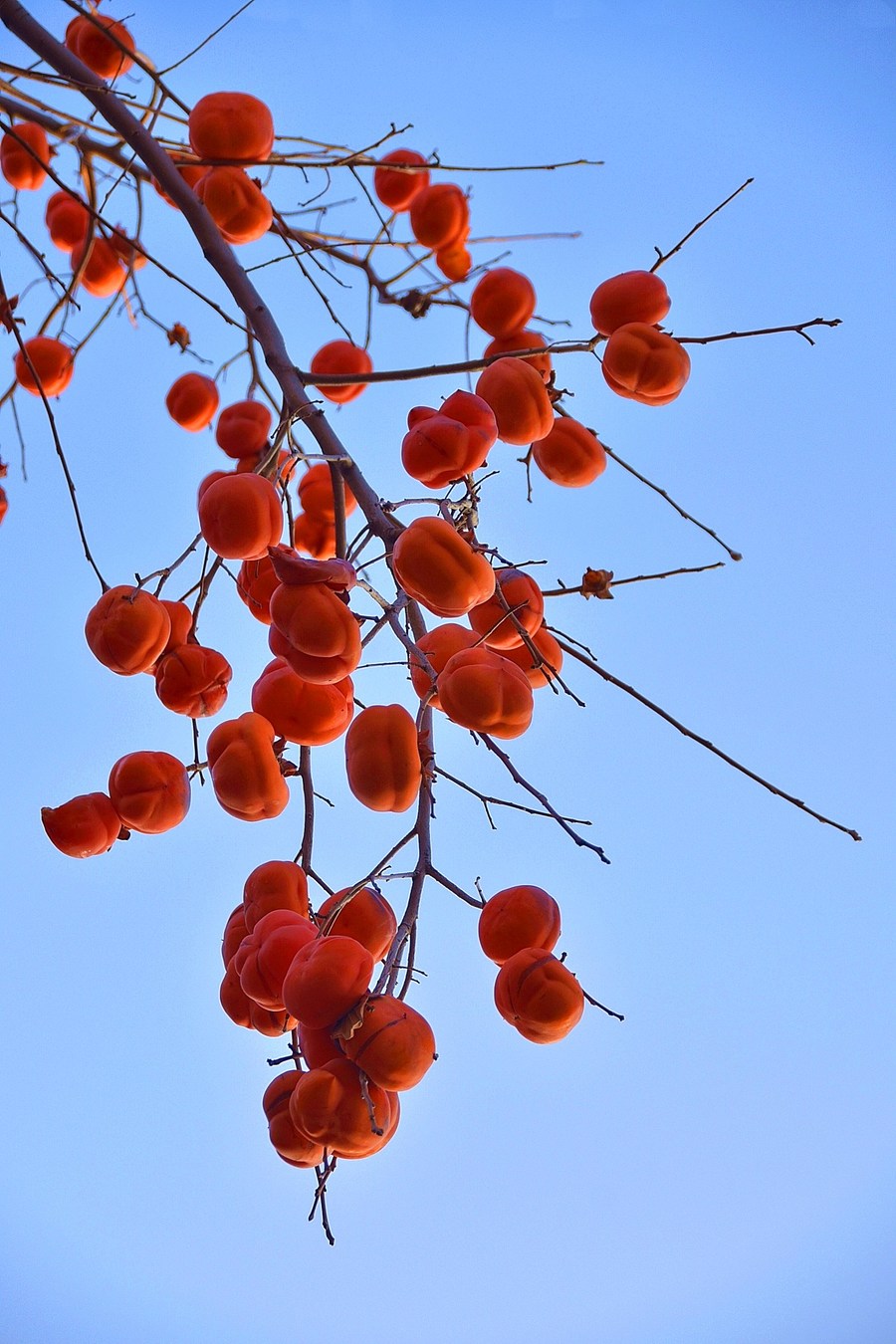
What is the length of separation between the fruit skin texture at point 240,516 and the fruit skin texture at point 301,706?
4.7 inches

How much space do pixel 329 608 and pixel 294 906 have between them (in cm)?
30

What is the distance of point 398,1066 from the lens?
773 millimetres

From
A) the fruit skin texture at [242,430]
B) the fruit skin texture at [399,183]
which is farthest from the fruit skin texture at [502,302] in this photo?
the fruit skin texture at [399,183]

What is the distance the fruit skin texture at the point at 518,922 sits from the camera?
36.8 inches

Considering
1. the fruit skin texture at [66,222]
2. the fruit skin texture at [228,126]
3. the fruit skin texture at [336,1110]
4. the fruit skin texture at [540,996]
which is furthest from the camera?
the fruit skin texture at [66,222]

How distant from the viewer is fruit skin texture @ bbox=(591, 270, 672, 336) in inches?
43.8

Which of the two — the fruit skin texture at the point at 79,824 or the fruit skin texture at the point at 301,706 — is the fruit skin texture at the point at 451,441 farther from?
the fruit skin texture at the point at 79,824

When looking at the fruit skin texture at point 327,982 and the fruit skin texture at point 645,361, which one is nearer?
the fruit skin texture at point 327,982

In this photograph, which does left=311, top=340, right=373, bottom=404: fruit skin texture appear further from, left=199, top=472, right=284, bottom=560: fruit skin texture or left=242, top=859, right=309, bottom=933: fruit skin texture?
left=242, top=859, right=309, bottom=933: fruit skin texture

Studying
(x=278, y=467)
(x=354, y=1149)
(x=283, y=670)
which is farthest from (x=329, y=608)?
(x=354, y=1149)

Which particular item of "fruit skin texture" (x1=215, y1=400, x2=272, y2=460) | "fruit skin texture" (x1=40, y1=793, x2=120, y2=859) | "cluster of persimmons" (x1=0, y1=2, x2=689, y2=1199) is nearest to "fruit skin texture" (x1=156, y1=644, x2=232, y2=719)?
"cluster of persimmons" (x1=0, y1=2, x2=689, y2=1199)

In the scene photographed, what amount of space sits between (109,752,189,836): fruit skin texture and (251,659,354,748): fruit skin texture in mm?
152

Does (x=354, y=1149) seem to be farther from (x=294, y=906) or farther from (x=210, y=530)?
(x=210, y=530)

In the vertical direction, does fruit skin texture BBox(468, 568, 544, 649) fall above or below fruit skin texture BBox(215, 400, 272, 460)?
below
